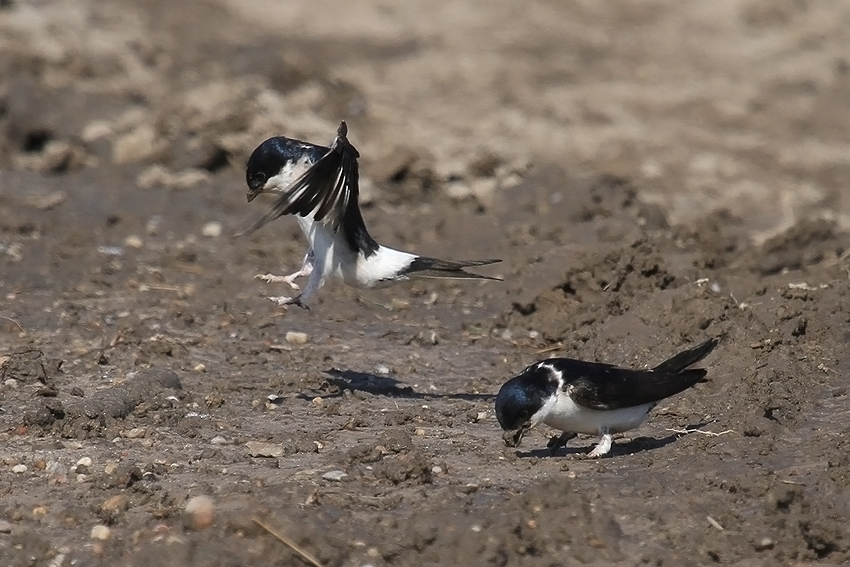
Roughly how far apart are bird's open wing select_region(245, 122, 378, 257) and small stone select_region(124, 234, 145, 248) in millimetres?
→ 3053

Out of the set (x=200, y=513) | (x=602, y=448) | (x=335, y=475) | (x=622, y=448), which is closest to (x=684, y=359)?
(x=622, y=448)

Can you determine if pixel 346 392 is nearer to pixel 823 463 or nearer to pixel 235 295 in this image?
pixel 235 295

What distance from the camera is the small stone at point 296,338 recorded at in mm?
8359

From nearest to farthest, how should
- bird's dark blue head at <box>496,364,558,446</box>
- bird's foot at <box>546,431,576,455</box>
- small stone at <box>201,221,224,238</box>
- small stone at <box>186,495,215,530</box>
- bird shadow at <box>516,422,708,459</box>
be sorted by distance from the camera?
small stone at <box>186,495,215,530</box> < bird's dark blue head at <box>496,364,558,446</box> < bird shadow at <box>516,422,708,459</box> < bird's foot at <box>546,431,576,455</box> < small stone at <box>201,221,224,238</box>

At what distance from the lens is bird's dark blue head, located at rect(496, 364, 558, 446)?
5.97 meters

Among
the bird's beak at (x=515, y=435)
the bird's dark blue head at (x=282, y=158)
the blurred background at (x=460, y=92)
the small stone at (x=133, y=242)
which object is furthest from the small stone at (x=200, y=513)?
the blurred background at (x=460, y=92)

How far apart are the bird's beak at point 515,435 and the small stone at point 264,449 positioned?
0.97 meters

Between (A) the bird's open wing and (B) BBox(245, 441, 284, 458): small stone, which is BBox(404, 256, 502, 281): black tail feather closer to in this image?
(A) the bird's open wing

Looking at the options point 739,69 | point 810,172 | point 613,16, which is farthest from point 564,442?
point 613,16

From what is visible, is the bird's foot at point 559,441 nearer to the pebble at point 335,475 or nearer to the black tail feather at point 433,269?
the pebble at point 335,475

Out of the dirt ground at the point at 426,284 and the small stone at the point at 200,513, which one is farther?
the dirt ground at the point at 426,284

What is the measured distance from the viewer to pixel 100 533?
17.2 ft

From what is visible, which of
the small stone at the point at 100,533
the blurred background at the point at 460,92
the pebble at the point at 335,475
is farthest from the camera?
the blurred background at the point at 460,92

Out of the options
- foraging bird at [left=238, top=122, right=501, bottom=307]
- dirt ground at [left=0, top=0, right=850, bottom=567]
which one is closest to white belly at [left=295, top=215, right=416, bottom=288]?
foraging bird at [left=238, top=122, right=501, bottom=307]
